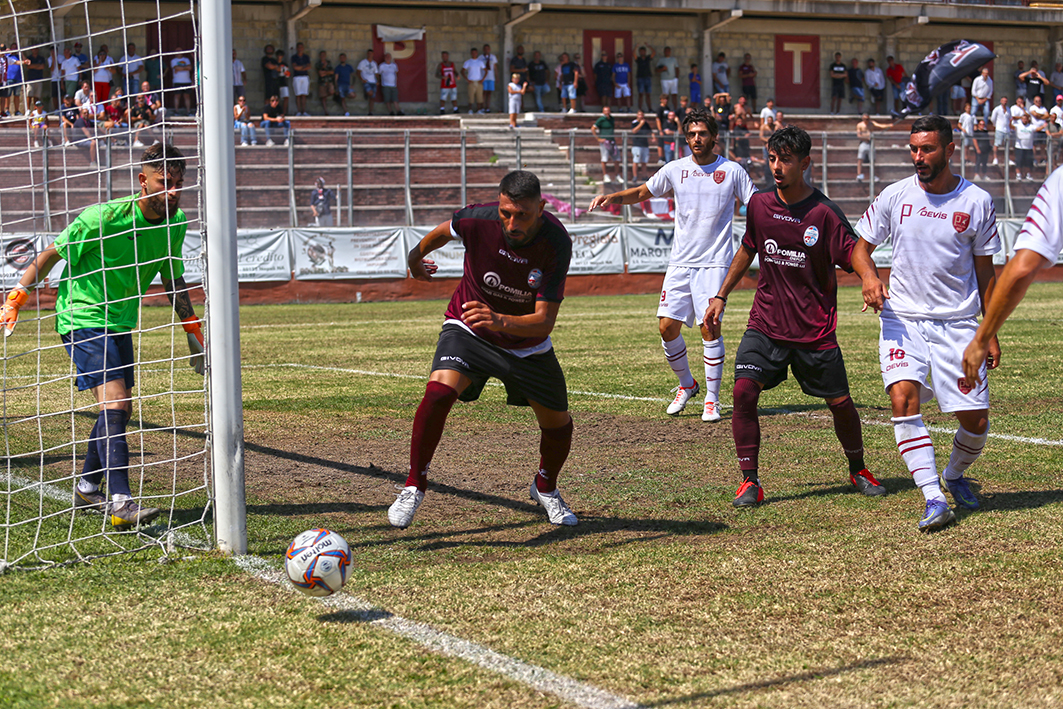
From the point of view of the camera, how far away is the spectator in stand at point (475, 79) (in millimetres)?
37188

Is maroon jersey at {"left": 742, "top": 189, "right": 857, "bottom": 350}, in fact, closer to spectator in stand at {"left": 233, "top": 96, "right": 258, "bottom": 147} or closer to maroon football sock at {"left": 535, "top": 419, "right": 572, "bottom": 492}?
maroon football sock at {"left": 535, "top": 419, "right": 572, "bottom": 492}

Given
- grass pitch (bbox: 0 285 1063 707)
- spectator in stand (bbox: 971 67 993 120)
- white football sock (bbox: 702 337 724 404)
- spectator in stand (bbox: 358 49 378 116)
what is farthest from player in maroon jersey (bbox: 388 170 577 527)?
spectator in stand (bbox: 971 67 993 120)

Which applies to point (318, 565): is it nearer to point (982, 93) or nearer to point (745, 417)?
point (745, 417)

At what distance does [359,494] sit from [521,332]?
5.72 ft

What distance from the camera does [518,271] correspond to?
6031 mm

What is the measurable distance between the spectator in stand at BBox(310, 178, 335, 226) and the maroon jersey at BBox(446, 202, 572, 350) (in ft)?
71.8

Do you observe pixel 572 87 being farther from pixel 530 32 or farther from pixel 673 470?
pixel 673 470

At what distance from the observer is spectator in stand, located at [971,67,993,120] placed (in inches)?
1558

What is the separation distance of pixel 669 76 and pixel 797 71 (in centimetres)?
621

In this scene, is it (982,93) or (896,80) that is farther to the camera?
(896,80)

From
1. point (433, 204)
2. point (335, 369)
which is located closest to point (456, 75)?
point (433, 204)

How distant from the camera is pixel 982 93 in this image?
39.6m

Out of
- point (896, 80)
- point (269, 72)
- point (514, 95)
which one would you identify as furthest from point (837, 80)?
point (269, 72)

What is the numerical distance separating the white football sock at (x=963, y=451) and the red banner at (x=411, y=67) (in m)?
33.8
